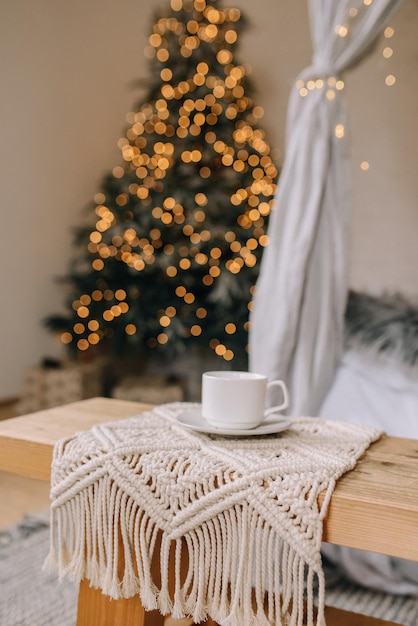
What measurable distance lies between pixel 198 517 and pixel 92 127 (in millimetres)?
2977

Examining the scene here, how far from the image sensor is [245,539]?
0.72m

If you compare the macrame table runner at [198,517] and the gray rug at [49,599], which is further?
the gray rug at [49,599]

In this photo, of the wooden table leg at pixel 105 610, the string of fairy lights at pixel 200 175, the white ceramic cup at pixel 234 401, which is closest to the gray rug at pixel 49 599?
the wooden table leg at pixel 105 610

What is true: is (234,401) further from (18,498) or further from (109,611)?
(18,498)

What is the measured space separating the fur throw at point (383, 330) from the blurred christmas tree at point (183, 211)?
0.99m

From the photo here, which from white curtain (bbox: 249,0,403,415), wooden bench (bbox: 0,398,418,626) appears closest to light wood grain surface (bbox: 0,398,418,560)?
wooden bench (bbox: 0,398,418,626)

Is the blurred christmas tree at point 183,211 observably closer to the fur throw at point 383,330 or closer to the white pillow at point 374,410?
the fur throw at point 383,330

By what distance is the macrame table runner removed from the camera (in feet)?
2.33

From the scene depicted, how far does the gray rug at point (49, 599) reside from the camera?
128cm

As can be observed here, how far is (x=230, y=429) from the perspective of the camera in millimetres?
896

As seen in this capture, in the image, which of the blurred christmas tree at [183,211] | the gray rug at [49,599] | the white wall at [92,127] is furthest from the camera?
the blurred christmas tree at [183,211]

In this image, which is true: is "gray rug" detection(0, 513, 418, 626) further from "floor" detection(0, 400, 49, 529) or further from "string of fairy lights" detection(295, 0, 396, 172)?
"string of fairy lights" detection(295, 0, 396, 172)

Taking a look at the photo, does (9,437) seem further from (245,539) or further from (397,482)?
(397,482)

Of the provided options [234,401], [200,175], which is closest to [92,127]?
[200,175]
